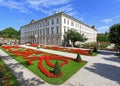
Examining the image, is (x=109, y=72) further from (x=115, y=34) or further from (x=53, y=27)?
(x=53, y=27)

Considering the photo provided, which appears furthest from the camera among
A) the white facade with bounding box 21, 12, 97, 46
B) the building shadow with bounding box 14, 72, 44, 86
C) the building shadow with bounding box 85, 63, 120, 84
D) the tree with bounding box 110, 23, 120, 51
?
the white facade with bounding box 21, 12, 97, 46

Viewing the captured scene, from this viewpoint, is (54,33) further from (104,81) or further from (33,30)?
(104,81)

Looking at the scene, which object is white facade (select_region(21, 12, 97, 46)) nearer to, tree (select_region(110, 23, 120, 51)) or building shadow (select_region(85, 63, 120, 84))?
tree (select_region(110, 23, 120, 51))

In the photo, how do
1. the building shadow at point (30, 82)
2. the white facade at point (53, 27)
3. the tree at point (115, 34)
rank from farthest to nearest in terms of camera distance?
the white facade at point (53, 27)
the tree at point (115, 34)
the building shadow at point (30, 82)

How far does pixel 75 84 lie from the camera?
877 centimetres

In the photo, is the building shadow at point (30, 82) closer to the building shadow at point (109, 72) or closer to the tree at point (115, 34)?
the building shadow at point (109, 72)

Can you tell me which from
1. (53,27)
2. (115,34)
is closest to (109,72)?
(115,34)

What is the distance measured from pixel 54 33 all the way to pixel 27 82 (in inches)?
1622

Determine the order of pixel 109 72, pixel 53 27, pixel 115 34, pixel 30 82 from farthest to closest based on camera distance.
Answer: pixel 53 27 → pixel 115 34 → pixel 109 72 → pixel 30 82

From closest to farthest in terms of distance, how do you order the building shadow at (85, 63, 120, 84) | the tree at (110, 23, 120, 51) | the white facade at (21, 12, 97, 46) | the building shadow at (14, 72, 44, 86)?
the building shadow at (14, 72, 44, 86)
the building shadow at (85, 63, 120, 84)
the tree at (110, 23, 120, 51)
the white facade at (21, 12, 97, 46)

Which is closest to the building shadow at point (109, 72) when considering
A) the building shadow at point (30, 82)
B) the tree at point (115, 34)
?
the building shadow at point (30, 82)

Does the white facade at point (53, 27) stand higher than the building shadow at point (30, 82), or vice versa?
the white facade at point (53, 27)

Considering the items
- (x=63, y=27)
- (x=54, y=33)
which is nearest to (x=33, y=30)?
(x=54, y=33)

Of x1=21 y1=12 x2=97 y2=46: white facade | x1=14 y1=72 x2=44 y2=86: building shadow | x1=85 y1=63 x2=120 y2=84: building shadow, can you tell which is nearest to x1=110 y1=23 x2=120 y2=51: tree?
x1=85 y1=63 x2=120 y2=84: building shadow
